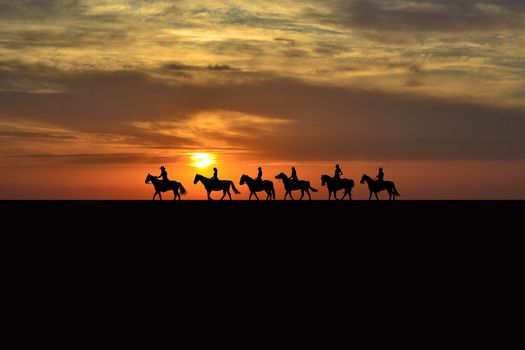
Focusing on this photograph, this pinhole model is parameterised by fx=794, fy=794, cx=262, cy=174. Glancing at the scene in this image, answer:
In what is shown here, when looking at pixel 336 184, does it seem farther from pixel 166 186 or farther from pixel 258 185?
pixel 166 186

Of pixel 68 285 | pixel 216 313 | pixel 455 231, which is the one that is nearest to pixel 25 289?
pixel 68 285

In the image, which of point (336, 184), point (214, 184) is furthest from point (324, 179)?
point (214, 184)

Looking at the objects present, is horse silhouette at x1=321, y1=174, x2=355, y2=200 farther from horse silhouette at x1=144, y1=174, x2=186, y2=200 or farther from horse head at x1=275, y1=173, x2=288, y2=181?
horse silhouette at x1=144, y1=174, x2=186, y2=200

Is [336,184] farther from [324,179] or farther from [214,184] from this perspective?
[214,184]

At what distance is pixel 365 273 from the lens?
52.0 ft

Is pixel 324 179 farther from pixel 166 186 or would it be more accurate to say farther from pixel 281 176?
pixel 166 186

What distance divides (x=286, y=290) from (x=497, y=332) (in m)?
4.20

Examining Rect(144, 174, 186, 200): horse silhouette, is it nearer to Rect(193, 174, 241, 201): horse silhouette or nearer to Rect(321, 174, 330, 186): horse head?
Rect(193, 174, 241, 201): horse silhouette

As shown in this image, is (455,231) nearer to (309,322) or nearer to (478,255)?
(478,255)

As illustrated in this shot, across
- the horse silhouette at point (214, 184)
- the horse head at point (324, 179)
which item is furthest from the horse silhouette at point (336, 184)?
the horse silhouette at point (214, 184)

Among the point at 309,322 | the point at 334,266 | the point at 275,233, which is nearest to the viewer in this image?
the point at 309,322

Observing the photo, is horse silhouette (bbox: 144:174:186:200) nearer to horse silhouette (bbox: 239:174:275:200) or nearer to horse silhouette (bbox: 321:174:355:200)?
horse silhouette (bbox: 239:174:275:200)

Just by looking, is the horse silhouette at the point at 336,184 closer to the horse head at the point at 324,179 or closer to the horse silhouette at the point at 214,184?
the horse head at the point at 324,179

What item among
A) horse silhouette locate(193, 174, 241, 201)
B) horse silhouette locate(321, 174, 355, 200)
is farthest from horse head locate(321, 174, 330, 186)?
horse silhouette locate(193, 174, 241, 201)
